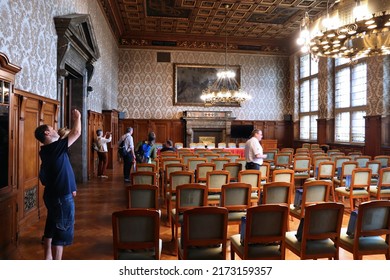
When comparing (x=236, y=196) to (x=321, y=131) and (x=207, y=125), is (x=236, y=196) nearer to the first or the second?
(x=321, y=131)

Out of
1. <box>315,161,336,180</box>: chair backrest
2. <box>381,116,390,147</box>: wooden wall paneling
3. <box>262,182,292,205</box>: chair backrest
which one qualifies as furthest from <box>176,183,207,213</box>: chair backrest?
<box>381,116,390,147</box>: wooden wall paneling

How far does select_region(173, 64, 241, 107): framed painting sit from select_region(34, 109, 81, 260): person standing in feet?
47.7

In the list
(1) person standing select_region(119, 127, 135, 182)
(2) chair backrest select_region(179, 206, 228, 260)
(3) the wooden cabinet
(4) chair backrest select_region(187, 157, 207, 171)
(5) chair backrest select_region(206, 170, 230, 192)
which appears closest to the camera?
(2) chair backrest select_region(179, 206, 228, 260)

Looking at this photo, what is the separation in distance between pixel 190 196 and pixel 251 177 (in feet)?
5.16

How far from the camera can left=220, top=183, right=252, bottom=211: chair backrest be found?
4.31 metres

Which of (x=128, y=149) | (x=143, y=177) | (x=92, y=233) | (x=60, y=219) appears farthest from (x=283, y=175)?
(x=128, y=149)

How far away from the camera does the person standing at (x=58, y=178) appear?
10.9 ft

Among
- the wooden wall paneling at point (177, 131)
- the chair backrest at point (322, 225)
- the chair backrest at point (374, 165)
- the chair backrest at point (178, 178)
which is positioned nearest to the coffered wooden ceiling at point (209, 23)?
the wooden wall paneling at point (177, 131)

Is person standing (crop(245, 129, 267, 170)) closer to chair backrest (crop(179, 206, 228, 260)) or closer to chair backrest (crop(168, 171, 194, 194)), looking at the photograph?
chair backrest (crop(168, 171, 194, 194))

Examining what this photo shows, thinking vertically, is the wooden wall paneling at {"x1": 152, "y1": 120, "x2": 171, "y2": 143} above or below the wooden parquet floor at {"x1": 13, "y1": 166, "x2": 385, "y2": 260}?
above

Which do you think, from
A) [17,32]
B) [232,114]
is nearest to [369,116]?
[232,114]

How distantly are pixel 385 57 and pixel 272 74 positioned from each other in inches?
307

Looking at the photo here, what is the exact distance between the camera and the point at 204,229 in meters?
2.93

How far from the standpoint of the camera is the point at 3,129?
12.6 ft
